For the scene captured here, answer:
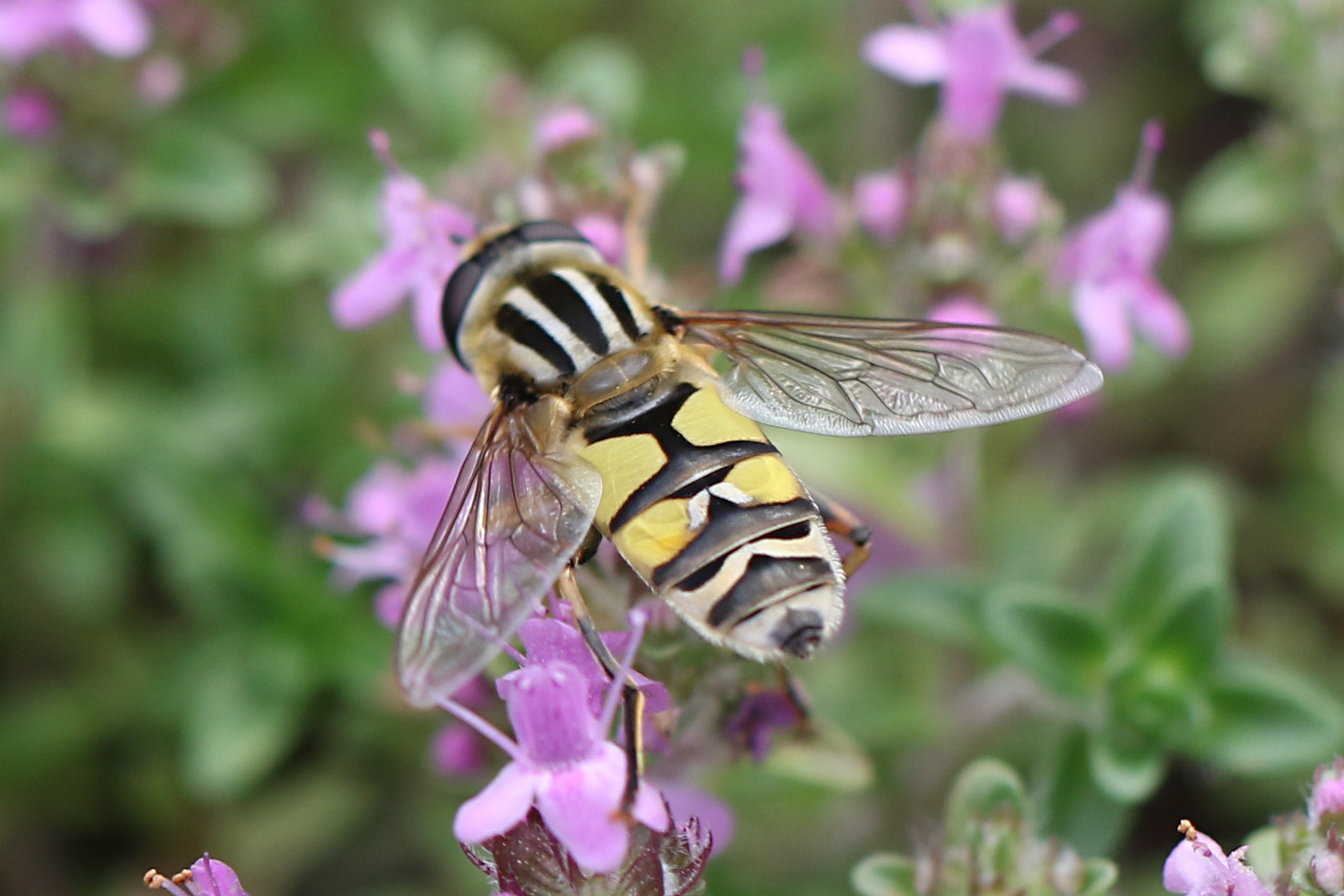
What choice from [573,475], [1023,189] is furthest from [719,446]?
[1023,189]

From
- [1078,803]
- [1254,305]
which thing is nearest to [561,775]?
[1078,803]

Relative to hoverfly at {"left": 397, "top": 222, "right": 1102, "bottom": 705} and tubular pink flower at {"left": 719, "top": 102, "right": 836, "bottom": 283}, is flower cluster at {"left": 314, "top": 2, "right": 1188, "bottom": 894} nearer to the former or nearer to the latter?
tubular pink flower at {"left": 719, "top": 102, "right": 836, "bottom": 283}

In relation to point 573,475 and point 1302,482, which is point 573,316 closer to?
point 573,475

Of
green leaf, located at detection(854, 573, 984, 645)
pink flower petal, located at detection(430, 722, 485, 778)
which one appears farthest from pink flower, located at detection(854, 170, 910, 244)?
pink flower petal, located at detection(430, 722, 485, 778)

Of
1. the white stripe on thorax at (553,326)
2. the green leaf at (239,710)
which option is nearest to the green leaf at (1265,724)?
the white stripe on thorax at (553,326)

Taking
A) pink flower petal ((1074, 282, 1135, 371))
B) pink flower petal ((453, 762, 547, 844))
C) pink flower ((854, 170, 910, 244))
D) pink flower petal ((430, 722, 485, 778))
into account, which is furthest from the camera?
pink flower ((854, 170, 910, 244))

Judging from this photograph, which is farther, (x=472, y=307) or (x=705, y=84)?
(x=705, y=84)
